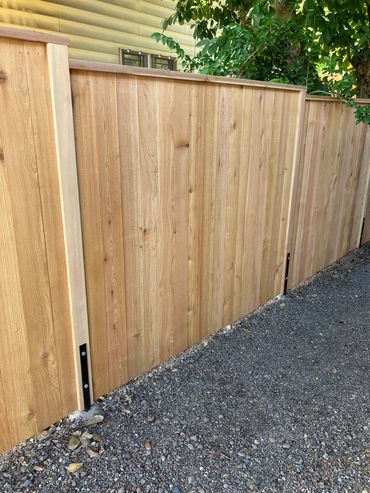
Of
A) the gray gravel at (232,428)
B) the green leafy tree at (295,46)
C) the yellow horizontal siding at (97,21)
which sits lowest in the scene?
the gray gravel at (232,428)

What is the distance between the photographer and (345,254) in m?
4.49

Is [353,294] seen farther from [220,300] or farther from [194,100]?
[194,100]

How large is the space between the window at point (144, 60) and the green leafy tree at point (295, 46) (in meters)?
1.77

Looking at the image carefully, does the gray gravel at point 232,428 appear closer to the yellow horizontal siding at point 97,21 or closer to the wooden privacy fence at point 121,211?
the wooden privacy fence at point 121,211

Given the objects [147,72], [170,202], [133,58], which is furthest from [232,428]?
[133,58]

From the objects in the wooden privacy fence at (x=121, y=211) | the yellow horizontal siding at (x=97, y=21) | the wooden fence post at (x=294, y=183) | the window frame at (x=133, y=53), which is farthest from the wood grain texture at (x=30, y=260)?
the window frame at (x=133, y=53)

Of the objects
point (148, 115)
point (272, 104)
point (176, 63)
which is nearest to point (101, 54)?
point (176, 63)

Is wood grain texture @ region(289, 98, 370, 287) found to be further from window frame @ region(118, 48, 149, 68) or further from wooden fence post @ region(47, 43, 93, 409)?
window frame @ region(118, 48, 149, 68)

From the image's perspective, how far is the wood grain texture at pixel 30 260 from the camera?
1437 mm

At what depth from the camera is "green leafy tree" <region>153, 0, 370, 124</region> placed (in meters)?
3.29

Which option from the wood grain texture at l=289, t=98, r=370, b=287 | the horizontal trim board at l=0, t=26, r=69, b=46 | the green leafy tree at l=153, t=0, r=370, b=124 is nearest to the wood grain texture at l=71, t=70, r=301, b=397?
the horizontal trim board at l=0, t=26, r=69, b=46

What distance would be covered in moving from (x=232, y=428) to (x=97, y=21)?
4.86m

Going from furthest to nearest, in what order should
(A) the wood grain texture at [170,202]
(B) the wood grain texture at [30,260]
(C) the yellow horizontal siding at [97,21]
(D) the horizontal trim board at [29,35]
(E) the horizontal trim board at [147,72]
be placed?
1. (C) the yellow horizontal siding at [97,21]
2. (A) the wood grain texture at [170,202]
3. (E) the horizontal trim board at [147,72]
4. (B) the wood grain texture at [30,260]
5. (D) the horizontal trim board at [29,35]

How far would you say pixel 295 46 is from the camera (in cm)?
348
